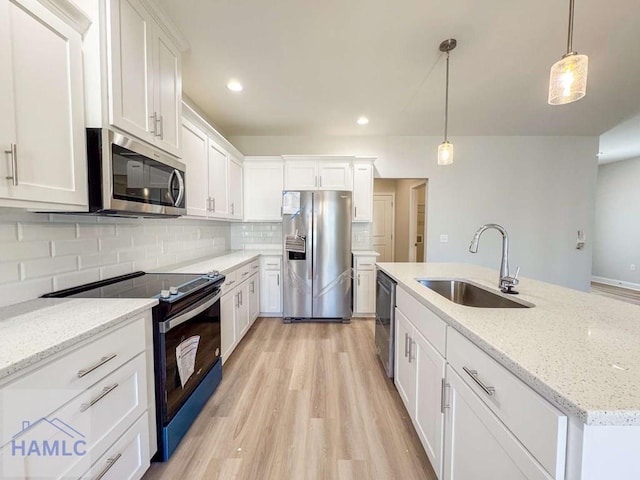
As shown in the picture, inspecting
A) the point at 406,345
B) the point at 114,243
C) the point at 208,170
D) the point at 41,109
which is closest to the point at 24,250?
the point at 114,243

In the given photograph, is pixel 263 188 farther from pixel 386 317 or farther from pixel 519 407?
pixel 519 407

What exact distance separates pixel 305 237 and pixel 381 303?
137cm

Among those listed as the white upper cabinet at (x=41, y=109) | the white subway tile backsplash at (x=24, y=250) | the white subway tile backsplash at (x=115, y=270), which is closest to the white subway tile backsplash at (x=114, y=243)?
the white subway tile backsplash at (x=115, y=270)

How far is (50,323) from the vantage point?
3.20ft

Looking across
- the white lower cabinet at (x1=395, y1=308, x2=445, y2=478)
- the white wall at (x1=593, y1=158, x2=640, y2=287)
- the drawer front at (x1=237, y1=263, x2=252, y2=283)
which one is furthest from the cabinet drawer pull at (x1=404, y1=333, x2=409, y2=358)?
the white wall at (x1=593, y1=158, x2=640, y2=287)

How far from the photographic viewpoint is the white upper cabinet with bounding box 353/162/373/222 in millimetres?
3633

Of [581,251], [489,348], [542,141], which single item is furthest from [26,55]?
[581,251]

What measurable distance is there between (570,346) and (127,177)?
6.59 ft

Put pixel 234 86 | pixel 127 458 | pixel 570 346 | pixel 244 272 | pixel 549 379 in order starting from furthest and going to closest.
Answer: pixel 244 272 < pixel 234 86 < pixel 127 458 < pixel 570 346 < pixel 549 379

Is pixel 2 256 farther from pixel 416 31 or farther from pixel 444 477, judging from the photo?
pixel 416 31

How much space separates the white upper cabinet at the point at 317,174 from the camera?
360cm

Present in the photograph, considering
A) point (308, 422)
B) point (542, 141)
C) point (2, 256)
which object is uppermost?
point (542, 141)

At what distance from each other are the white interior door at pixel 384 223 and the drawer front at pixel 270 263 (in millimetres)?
3088

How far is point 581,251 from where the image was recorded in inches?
158
